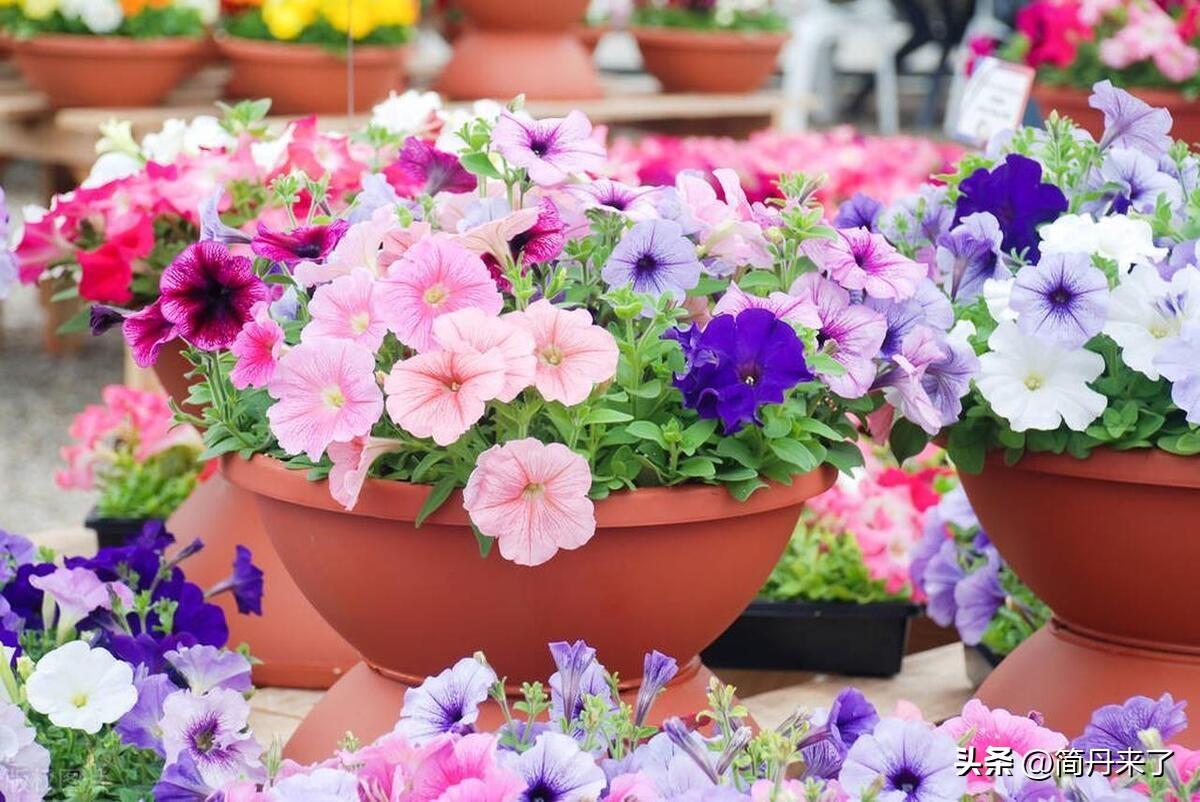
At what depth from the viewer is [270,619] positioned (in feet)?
4.54

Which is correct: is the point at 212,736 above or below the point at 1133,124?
below

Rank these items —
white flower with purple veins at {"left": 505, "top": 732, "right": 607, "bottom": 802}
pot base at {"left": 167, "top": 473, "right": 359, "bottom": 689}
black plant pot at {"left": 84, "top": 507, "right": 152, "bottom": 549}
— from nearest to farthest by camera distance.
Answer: white flower with purple veins at {"left": 505, "top": 732, "right": 607, "bottom": 802}, pot base at {"left": 167, "top": 473, "right": 359, "bottom": 689}, black plant pot at {"left": 84, "top": 507, "right": 152, "bottom": 549}

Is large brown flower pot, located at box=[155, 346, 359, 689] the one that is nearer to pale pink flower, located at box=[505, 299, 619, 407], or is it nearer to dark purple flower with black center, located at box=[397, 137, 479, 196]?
dark purple flower with black center, located at box=[397, 137, 479, 196]

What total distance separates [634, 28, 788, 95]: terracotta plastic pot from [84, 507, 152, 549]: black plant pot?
2.34 m

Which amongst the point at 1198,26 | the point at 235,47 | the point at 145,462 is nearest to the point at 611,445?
the point at 145,462

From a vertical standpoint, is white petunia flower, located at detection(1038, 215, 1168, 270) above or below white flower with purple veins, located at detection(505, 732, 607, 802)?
above

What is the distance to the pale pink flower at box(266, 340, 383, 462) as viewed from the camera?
89 cm

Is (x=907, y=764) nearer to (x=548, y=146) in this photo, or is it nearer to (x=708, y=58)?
(x=548, y=146)

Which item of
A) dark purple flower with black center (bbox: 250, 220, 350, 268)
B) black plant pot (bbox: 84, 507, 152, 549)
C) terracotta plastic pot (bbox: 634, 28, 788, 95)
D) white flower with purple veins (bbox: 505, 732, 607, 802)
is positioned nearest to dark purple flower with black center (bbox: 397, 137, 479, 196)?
dark purple flower with black center (bbox: 250, 220, 350, 268)

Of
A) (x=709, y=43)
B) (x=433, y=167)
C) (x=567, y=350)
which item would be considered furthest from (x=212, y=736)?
(x=709, y=43)

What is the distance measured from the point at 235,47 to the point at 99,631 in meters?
2.25

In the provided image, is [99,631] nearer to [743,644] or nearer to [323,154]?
[323,154]

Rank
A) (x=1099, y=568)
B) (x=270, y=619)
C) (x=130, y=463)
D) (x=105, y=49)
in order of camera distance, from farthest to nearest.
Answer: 1. (x=105, y=49)
2. (x=130, y=463)
3. (x=270, y=619)
4. (x=1099, y=568)

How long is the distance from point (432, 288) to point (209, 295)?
0.16 metres
